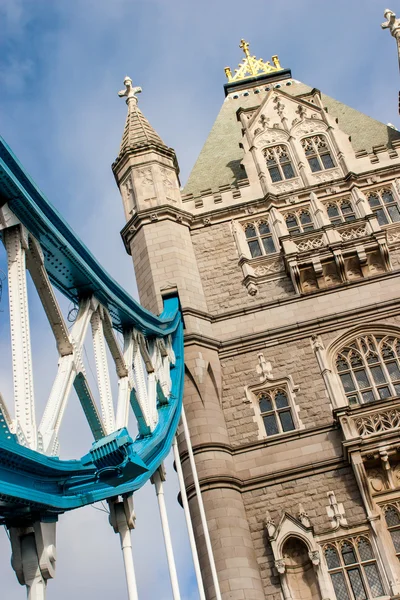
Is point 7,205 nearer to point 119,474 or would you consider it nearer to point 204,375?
point 119,474

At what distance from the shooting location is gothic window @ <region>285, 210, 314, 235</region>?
2000 centimetres

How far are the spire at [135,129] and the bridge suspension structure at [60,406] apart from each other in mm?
10027

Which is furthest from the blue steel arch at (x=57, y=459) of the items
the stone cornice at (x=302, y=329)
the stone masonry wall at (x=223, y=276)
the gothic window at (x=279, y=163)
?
the gothic window at (x=279, y=163)

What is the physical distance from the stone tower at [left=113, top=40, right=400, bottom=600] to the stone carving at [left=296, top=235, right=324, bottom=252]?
1.1 inches

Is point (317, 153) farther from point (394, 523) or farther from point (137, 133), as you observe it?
point (394, 523)

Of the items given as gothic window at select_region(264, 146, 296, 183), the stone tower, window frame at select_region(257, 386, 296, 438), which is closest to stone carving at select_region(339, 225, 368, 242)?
the stone tower

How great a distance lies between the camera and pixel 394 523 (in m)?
14.8

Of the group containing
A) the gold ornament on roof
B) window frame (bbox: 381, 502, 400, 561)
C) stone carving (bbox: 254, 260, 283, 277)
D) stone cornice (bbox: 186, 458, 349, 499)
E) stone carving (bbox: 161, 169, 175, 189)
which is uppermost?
the gold ornament on roof

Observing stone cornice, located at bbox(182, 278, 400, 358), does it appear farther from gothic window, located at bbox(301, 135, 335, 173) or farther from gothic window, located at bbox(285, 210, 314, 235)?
gothic window, located at bbox(301, 135, 335, 173)

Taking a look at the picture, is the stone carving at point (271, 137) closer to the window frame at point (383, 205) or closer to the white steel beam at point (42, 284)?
the window frame at point (383, 205)

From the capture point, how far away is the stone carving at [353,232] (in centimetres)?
1891

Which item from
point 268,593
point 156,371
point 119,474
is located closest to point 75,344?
point 119,474

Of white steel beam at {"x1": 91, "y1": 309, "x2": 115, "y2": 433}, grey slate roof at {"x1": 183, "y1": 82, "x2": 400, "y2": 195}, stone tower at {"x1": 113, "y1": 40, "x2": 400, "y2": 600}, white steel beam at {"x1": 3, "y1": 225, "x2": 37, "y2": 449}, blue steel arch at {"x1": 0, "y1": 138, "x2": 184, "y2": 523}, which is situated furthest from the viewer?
grey slate roof at {"x1": 183, "y1": 82, "x2": 400, "y2": 195}

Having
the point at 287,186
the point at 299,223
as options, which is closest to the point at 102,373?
the point at 299,223
